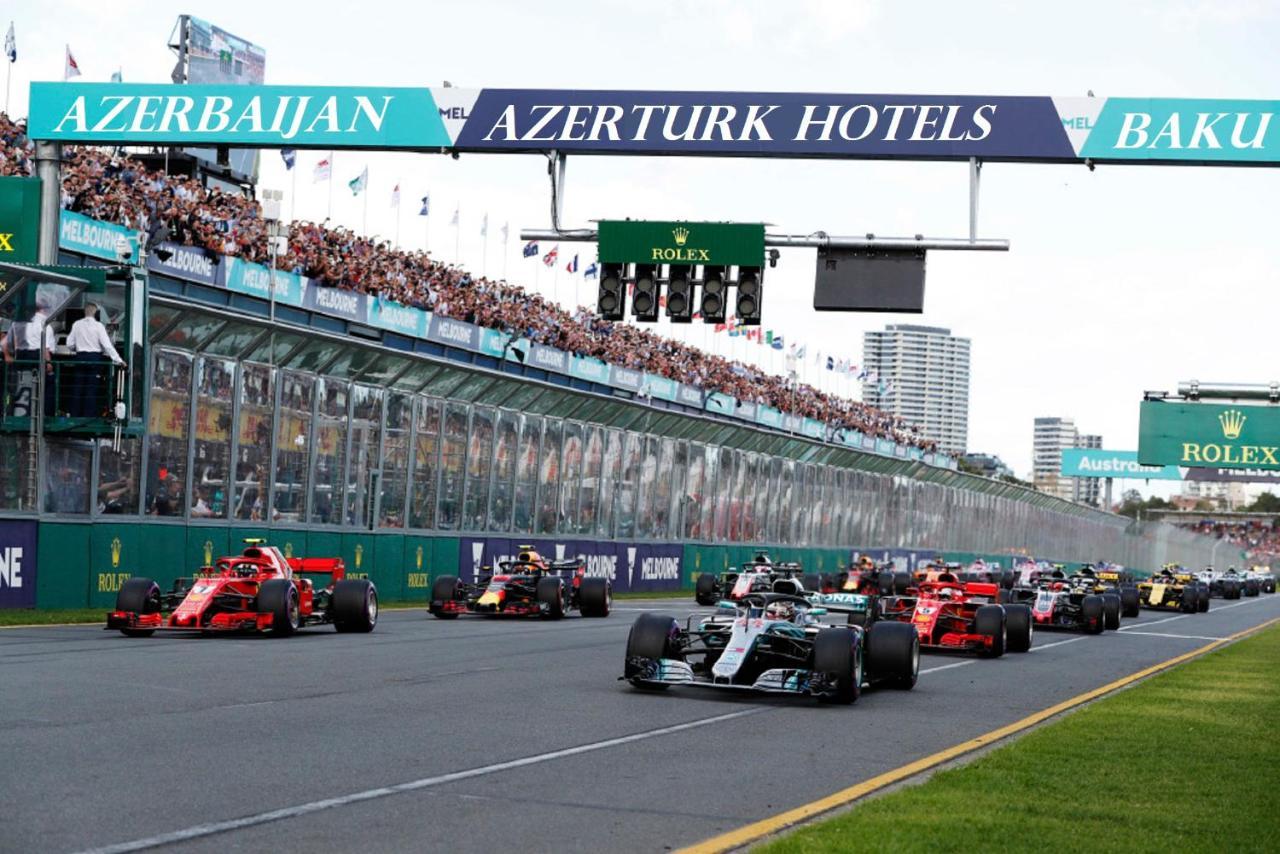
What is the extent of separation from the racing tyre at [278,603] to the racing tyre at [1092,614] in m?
16.0

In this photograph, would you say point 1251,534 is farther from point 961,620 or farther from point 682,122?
point 682,122

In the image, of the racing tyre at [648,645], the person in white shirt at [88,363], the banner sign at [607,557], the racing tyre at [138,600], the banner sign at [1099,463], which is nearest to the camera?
the racing tyre at [648,645]

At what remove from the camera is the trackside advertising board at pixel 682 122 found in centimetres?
2302

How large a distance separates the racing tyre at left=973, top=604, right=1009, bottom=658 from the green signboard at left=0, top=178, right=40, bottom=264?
14.2 metres

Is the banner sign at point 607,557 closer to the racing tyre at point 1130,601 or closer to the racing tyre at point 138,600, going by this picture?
the racing tyre at point 1130,601

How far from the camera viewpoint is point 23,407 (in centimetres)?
2366

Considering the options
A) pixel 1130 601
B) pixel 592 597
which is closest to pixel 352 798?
pixel 592 597

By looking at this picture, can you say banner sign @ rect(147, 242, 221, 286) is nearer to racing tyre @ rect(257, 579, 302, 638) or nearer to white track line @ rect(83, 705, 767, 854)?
racing tyre @ rect(257, 579, 302, 638)

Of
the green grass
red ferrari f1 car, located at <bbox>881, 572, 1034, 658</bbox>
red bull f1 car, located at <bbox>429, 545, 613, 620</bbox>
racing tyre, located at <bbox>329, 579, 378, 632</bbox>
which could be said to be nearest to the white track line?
the green grass

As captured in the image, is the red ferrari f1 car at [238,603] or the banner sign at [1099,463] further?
the banner sign at [1099,463]

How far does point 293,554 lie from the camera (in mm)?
30094

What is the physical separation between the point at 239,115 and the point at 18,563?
6.96 m

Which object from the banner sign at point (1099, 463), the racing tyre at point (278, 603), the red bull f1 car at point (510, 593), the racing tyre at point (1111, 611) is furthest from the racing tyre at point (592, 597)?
the banner sign at point (1099, 463)

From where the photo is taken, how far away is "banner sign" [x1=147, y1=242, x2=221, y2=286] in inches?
1300
